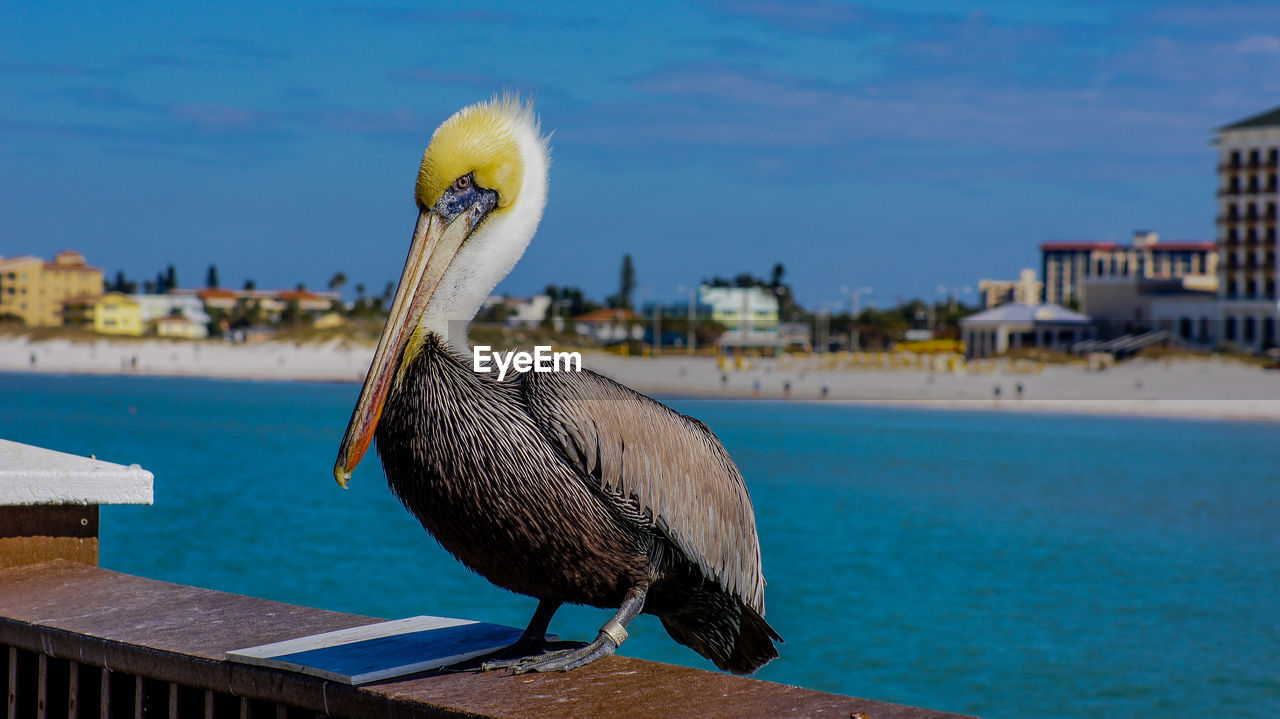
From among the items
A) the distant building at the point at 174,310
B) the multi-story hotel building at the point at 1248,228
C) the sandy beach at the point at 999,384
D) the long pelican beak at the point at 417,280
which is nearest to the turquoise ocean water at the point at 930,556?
the long pelican beak at the point at 417,280

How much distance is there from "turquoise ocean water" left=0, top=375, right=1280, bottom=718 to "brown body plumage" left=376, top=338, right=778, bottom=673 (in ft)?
3.11

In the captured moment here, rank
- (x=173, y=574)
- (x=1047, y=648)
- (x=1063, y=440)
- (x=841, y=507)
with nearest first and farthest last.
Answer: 1. (x=1047, y=648)
2. (x=173, y=574)
3. (x=841, y=507)
4. (x=1063, y=440)

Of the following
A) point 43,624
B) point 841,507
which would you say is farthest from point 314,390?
point 43,624

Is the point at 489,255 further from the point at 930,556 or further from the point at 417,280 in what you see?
the point at 930,556

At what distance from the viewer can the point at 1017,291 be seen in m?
150

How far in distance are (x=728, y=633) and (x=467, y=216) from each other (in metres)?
0.97

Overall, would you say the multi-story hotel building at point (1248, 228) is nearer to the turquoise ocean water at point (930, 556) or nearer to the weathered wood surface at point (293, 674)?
the turquoise ocean water at point (930, 556)

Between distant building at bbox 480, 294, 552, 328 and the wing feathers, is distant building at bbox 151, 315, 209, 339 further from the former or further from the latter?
the wing feathers

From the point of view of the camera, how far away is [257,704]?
2.33 metres

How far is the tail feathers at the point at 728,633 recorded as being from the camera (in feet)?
7.93

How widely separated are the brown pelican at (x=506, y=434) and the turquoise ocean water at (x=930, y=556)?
989mm

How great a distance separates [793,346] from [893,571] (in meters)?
62.0

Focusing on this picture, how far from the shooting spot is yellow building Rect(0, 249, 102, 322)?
334 ft

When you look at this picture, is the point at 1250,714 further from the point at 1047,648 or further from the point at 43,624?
the point at 43,624
